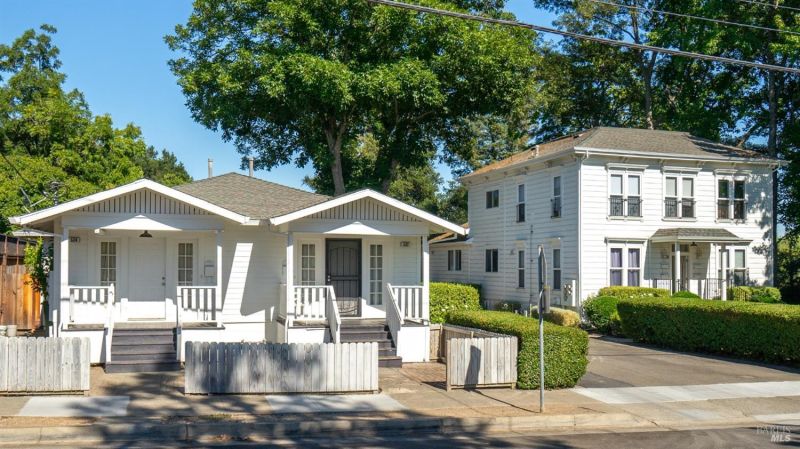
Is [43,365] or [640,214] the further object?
[640,214]

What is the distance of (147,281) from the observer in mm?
20078

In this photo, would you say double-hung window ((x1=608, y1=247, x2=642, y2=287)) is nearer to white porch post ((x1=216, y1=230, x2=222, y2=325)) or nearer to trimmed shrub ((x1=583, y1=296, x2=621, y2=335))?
trimmed shrub ((x1=583, y1=296, x2=621, y2=335))

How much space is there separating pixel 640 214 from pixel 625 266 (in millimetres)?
2119

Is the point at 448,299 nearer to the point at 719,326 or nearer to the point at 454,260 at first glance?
the point at 719,326

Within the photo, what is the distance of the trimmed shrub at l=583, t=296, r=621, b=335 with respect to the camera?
2734 cm

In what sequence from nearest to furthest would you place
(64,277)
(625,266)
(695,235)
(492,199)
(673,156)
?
(64,277), (695,235), (625,266), (673,156), (492,199)

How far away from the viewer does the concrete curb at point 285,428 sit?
11359 mm

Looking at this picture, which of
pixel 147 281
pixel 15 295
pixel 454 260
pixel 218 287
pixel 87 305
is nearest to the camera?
pixel 87 305

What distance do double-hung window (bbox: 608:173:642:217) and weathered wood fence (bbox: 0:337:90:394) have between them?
21297mm

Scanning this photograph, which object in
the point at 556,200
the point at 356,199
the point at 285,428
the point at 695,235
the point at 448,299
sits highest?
the point at 556,200

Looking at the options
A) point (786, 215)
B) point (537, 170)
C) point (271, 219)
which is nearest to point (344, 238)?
point (271, 219)

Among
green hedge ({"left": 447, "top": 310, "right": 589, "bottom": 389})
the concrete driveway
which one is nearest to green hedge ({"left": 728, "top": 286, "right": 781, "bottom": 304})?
the concrete driveway

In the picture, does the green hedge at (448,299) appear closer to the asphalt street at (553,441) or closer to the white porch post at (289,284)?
the white porch post at (289,284)

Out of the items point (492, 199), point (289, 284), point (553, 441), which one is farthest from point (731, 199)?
point (553, 441)
